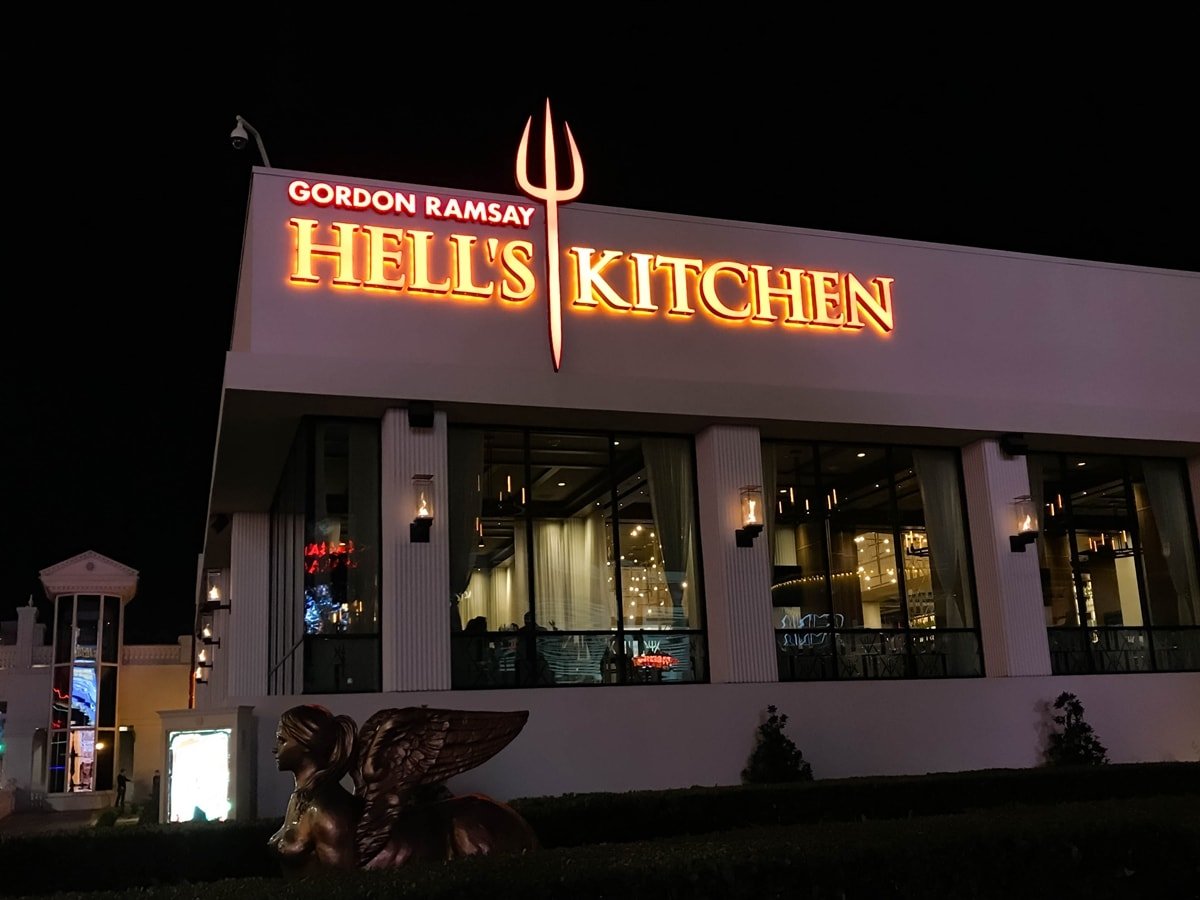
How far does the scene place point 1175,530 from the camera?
15.7 metres

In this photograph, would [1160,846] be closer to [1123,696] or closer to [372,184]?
[1123,696]

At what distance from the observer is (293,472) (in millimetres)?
13812

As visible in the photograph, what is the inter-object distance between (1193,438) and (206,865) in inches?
525

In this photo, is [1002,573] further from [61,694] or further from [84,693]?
[61,694]

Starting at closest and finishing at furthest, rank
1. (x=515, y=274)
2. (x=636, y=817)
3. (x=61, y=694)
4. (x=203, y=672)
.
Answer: (x=636, y=817), (x=515, y=274), (x=203, y=672), (x=61, y=694)

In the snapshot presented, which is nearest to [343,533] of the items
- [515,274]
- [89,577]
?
[515,274]

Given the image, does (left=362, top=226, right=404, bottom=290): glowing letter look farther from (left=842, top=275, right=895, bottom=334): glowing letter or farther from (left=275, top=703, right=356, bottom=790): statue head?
(left=275, top=703, right=356, bottom=790): statue head

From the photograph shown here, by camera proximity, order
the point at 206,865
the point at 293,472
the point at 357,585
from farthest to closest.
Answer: the point at 293,472, the point at 357,585, the point at 206,865

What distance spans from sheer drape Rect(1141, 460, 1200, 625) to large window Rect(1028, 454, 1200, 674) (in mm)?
14

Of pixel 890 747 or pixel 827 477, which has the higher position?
pixel 827 477

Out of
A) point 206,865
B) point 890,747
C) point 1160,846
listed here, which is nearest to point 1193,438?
point 890,747

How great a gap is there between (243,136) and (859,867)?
11.4 meters

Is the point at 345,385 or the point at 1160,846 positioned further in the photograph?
the point at 345,385

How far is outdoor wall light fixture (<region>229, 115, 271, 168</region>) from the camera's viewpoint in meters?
13.7
